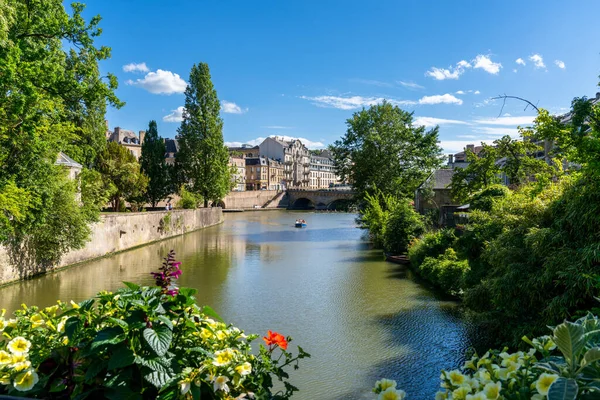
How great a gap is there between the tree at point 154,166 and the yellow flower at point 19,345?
47.3m

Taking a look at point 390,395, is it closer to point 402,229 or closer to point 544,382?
point 544,382

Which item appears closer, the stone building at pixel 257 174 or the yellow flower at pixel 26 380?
the yellow flower at pixel 26 380

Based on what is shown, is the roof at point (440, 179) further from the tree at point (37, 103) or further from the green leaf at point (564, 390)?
the green leaf at point (564, 390)

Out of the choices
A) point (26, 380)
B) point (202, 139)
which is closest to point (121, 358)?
point (26, 380)

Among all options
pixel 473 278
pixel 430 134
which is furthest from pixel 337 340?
pixel 430 134

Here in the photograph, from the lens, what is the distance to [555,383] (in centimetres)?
220

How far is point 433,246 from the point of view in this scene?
1980 centimetres

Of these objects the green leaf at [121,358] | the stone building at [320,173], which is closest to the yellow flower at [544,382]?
the green leaf at [121,358]

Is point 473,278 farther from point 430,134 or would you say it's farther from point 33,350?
point 430,134

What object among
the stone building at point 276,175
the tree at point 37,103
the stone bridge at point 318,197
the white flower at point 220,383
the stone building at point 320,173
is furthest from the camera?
the stone building at point 320,173

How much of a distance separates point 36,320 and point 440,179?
34.6 meters

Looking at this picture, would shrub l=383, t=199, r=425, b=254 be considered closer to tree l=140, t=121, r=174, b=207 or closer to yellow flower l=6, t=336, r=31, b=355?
yellow flower l=6, t=336, r=31, b=355

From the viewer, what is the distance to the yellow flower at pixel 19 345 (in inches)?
131

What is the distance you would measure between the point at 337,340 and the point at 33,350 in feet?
28.6
